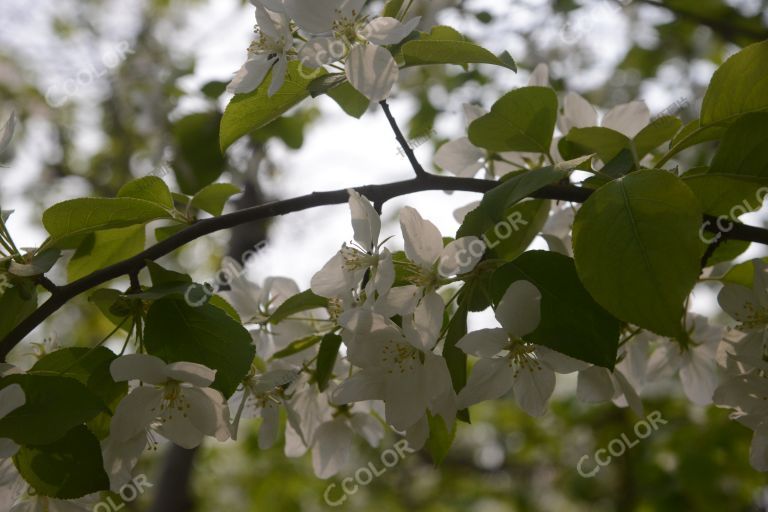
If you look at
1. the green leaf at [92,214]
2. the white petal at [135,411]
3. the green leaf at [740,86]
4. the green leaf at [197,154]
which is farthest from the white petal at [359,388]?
the green leaf at [197,154]

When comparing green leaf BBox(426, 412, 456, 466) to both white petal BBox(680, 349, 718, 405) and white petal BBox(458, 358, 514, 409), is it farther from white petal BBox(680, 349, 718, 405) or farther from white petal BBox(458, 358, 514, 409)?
white petal BBox(680, 349, 718, 405)

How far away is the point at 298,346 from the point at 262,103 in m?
0.36

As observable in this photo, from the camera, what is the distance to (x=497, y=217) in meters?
0.78

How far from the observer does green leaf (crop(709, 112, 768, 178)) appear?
89 centimetres

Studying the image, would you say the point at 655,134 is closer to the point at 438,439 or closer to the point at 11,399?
the point at 438,439

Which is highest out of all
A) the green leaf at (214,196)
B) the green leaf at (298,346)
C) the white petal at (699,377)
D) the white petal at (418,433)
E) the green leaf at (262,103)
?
the green leaf at (262,103)

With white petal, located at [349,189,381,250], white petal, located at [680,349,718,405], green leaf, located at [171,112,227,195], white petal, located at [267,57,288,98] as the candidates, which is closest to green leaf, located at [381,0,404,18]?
white petal, located at [267,57,288,98]

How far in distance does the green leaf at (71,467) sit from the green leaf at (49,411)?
42 millimetres

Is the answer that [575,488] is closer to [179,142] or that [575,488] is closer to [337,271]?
[179,142]

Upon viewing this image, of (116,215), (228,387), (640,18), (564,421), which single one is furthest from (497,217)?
(640,18)

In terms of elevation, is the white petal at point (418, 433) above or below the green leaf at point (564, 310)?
below

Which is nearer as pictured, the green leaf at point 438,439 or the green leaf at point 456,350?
the green leaf at point 456,350

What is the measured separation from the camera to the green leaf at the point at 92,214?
0.93 meters

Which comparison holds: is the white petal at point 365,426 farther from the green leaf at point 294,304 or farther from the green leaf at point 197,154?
the green leaf at point 197,154
